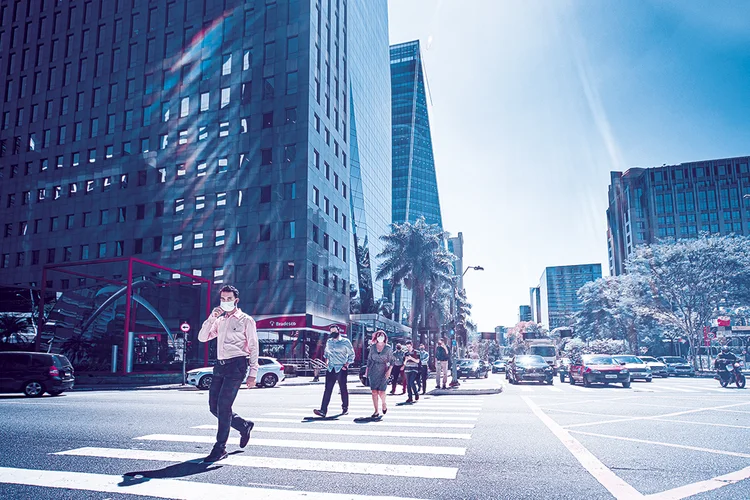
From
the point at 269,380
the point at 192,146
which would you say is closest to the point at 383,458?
the point at 269,380

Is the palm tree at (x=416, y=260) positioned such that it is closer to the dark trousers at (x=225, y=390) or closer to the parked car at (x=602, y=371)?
the parked car at (x=602, y=371)

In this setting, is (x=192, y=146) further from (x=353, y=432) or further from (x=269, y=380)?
(x=353, y=432)

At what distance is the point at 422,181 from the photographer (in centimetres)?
12100

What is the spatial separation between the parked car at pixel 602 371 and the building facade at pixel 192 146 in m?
23.2

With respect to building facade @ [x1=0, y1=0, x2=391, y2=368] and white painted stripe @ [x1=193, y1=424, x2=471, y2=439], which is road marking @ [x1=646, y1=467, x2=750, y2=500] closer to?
white painted stripe @ [x1=193, y1=424, x2=471, y2=439]

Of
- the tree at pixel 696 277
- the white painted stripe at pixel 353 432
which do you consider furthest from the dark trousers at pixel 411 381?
the tree at pixel 696 277

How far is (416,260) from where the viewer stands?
46.6 meters

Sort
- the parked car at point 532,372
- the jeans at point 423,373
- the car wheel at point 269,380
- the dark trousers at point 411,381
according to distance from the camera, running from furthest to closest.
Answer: the parked car at point 532,372, the car wheel at point 269,380, the jeans at point 423,373, the dark trousers at point 411,381

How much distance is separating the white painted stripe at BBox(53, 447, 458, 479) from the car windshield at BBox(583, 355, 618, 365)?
841 inches

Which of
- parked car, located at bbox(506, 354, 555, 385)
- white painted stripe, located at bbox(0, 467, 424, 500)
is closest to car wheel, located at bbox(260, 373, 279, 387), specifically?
parked car, located at bbox(506, 354, 555, 385)

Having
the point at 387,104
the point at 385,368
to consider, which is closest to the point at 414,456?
the point at 385,368

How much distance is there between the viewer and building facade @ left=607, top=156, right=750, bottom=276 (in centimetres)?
11581

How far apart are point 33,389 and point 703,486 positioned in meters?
18.3

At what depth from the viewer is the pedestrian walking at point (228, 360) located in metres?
5.73
